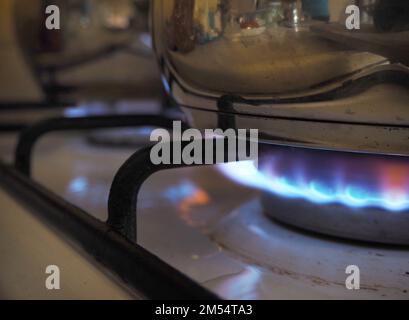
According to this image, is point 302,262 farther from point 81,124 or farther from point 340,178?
point 81,124

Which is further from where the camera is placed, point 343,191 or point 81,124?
point 81,124

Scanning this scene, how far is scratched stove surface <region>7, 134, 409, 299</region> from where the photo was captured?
29 centimetres

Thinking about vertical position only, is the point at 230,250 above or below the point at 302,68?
below

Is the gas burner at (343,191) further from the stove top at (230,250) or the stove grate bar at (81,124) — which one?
the stove grate bar at (81,124)

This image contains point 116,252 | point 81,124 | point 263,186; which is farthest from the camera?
point 81,124

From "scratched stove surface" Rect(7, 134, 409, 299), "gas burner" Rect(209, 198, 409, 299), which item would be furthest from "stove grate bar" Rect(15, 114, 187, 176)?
"gas burner" Rect(209, 198, 409, 299)

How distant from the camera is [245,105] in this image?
302mm

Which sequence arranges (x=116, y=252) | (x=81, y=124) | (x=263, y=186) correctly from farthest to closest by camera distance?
(x=81, y=124), (x=263, y=186), (x=116, y=252)

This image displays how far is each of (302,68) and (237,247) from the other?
0.14 metres

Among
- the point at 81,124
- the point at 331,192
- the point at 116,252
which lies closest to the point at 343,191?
the point at 331,192

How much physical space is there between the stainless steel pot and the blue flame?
56 millimetres

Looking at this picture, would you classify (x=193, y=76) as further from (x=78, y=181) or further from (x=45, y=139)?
(x=45, y=139)

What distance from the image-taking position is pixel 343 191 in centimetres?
33
